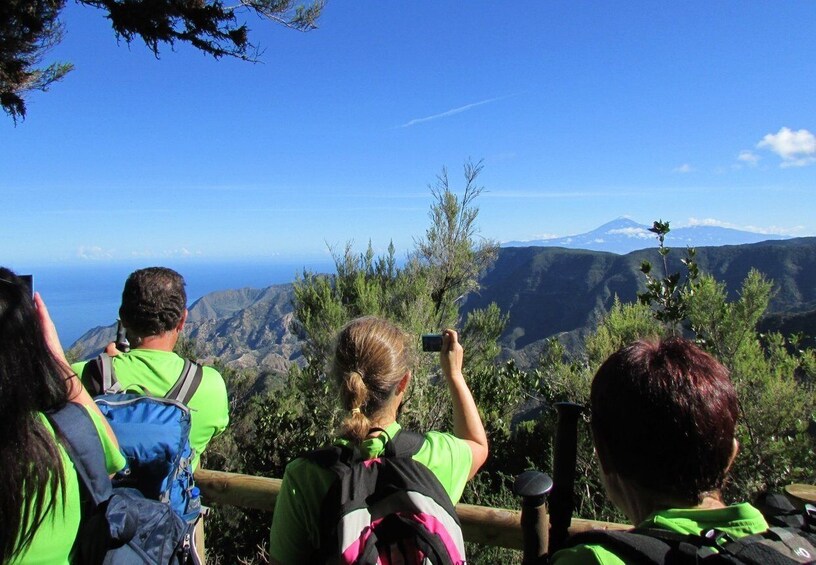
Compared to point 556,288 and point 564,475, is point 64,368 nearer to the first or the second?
point 564,475

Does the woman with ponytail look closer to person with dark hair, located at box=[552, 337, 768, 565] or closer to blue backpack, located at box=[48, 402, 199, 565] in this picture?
blue backpack, located at box=[48, 402, 199, 565]

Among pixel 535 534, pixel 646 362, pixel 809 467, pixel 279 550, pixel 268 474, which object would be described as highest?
pixel 646 362

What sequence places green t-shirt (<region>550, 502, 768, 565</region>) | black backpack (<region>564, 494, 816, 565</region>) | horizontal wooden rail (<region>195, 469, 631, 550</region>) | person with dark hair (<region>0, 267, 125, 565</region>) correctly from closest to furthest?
1. black backpack (<region>564, 494, 816, 565</region>)
2. green t-shirt (<region>550, 502, 768, 565</region>)
3. person with dark hair (<region>0, 267, 125, 565</region>)
4. horizontal wooden rail (<region>195, 469, 631, 550</region>)

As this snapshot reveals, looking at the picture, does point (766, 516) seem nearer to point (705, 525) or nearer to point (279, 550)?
point (705, 525)

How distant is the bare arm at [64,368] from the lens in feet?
4.49

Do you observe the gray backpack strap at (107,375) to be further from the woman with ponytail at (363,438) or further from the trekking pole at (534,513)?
the trekking pole at (534,513)

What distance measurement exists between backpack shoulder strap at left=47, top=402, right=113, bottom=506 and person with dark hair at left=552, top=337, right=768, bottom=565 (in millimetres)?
1140

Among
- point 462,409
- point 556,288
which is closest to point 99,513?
point 462,409

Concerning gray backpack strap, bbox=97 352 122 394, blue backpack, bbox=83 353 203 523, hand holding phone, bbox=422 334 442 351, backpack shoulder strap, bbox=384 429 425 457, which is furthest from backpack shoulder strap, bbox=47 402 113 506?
hand holding phone, bbox=422 334 442 351

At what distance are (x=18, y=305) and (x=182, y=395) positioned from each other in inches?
28.9

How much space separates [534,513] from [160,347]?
57.0 inches

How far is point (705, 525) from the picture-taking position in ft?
3.06

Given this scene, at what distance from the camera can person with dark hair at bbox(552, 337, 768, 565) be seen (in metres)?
0.94

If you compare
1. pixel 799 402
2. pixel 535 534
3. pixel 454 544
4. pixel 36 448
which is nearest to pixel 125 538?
pixel 36 448
